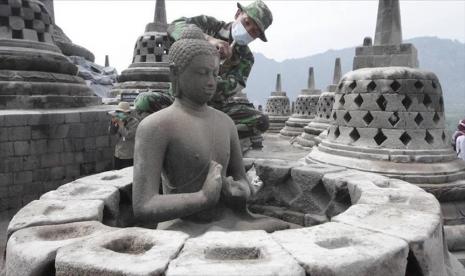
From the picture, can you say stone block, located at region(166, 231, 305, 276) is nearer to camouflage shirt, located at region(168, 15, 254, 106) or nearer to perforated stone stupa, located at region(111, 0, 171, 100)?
camouflage shirt, located at region(168, 15, 254, 106)

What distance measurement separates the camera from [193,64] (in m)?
2.26

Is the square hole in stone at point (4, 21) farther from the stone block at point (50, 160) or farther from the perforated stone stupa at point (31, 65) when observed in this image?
the stone block at point (50, 160)

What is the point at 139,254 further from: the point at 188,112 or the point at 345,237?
the point at 188,112

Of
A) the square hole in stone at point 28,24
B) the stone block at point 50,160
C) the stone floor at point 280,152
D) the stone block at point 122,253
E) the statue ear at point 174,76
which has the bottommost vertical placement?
the stone floor at point 280,152

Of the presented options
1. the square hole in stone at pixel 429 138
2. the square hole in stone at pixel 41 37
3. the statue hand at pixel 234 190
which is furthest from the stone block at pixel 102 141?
the square hole in stone at pixel 429 138

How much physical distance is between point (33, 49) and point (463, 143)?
8.35 m

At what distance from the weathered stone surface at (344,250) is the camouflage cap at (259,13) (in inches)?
67.3

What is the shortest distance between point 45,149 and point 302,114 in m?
9.47

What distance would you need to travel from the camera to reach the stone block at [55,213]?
1916mm

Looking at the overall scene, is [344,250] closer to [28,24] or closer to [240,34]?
[240,34]

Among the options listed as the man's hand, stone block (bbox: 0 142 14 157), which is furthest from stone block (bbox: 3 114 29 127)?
the man's hand

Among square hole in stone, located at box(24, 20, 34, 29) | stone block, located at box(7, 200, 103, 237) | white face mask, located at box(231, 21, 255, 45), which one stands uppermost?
square hole in stone, located at box(24, 20, 34, 29)

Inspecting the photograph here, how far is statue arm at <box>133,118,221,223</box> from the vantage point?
2.10 meters

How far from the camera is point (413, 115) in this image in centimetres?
461
